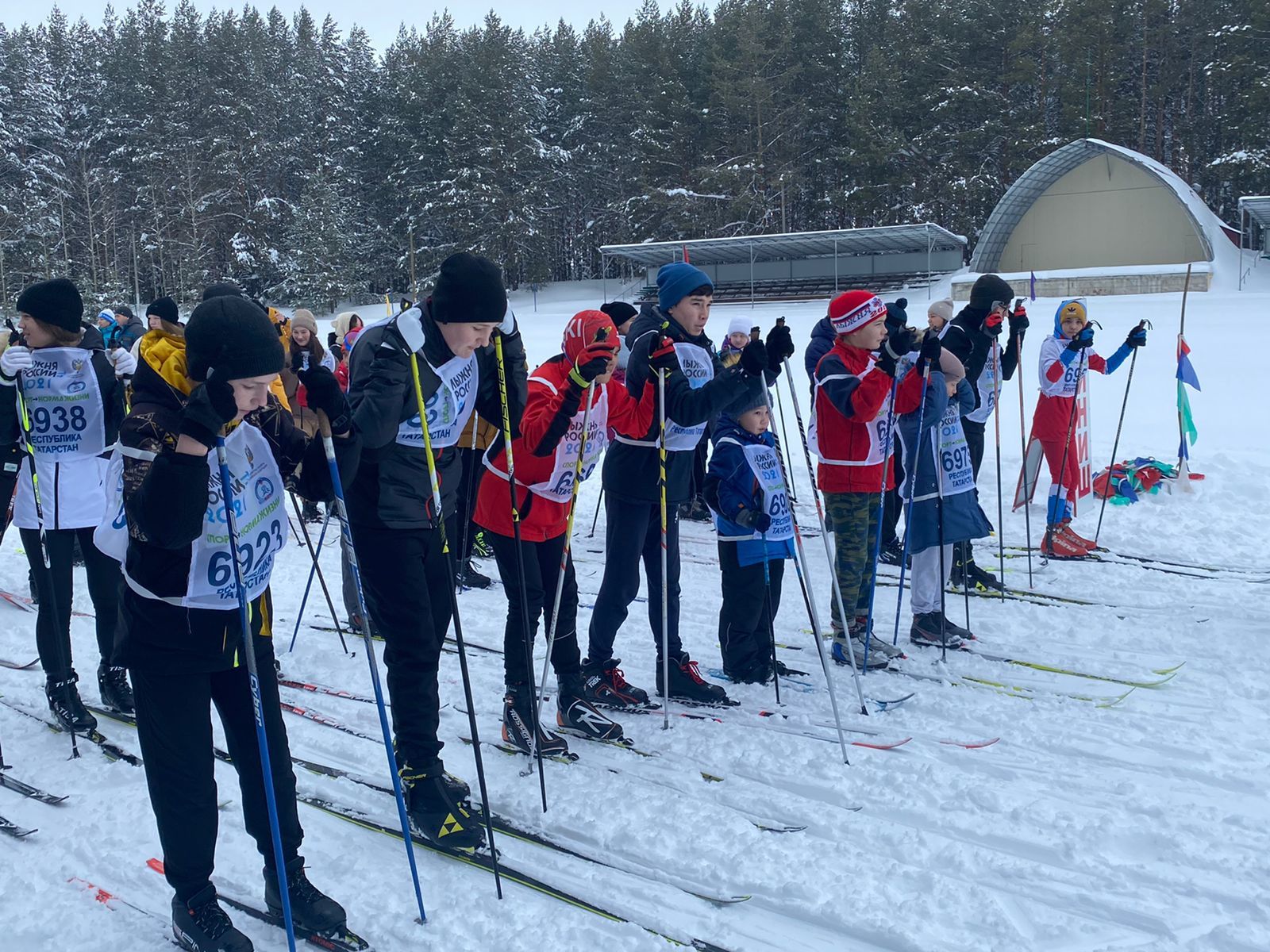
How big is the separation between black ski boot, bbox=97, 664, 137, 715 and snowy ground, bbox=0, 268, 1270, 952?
0.22 meters

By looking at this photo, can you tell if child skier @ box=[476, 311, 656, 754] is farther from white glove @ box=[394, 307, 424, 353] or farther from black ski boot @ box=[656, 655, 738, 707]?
white glove @ box=[394, 307, 424, 353]

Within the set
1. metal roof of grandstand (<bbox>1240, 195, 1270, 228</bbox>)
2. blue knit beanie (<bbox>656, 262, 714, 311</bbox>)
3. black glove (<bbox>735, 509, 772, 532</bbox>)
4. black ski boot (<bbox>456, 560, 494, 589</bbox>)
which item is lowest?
black ski boot (<bbox>456, 560, 494, 589</bbox>)

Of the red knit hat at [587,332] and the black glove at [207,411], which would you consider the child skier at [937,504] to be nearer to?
the red knit hat at [587,332]

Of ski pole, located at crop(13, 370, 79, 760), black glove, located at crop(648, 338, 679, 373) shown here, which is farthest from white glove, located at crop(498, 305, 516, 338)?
ski pole, located at crop(13, 370, 79, 760)

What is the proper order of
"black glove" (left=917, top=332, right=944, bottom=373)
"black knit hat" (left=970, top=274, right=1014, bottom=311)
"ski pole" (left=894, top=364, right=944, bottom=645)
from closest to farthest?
→ "black glove" (left=917, top=332, right=944, bottom=373), "ski pole" (left=894, top=364, right=944, bottom=645), "black knit hat" (left=970, top=274, right=1014, bottom=311)

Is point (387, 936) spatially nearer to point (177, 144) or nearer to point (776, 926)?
point (776, 926)

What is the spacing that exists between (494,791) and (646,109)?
133 feet

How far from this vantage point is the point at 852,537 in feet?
15.7

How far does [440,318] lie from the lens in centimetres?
324

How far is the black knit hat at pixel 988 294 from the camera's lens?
6160 millimetres

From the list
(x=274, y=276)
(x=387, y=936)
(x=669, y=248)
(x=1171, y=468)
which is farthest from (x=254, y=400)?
(x=274, y=276)

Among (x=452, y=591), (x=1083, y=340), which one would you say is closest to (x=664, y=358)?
(x=452, y=591)

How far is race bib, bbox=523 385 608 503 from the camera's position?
3830 mm

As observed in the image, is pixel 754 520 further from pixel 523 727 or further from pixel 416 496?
pixel 416 496
